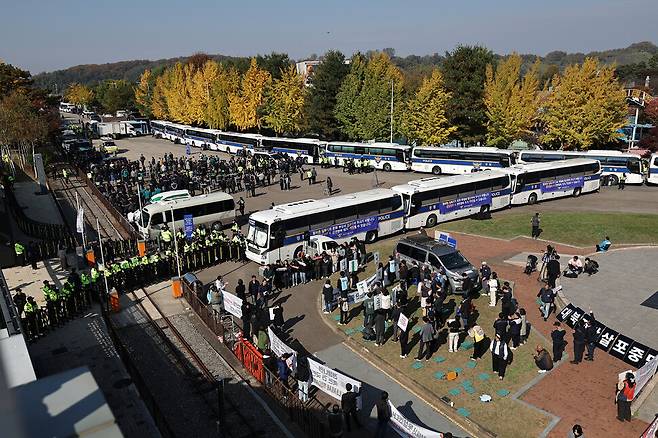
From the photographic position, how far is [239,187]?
45750 millimetres

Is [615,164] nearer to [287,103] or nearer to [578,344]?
[578,344]

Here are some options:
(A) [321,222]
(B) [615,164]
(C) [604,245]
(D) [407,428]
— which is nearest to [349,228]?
(A) [321,222]

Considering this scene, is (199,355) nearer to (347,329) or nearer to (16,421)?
(347,329)

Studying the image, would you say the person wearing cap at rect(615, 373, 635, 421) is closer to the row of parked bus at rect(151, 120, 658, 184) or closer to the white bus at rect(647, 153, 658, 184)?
the row of parked bus at rect(151, 120, 658, 184)

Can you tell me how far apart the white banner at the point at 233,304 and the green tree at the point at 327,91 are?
51.8m

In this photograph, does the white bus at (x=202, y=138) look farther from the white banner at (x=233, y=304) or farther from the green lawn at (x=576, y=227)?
the white banner at (x=233, y=304)

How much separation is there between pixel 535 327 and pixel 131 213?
2700 cm

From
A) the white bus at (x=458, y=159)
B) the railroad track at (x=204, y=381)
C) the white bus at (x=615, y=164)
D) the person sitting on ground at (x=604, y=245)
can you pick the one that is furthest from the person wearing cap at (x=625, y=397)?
the white bus at (x=615, y=164)

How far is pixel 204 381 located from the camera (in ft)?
51.9

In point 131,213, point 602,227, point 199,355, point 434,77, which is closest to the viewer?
point 199,355

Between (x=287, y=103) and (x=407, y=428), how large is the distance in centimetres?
6564

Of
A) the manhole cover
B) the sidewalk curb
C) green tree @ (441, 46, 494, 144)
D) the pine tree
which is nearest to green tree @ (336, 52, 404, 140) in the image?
green tree @ (441, 46, 494, 144)

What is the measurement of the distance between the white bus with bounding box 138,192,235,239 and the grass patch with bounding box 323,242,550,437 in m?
16.2

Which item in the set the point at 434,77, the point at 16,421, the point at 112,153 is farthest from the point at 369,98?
the point at 16,421
